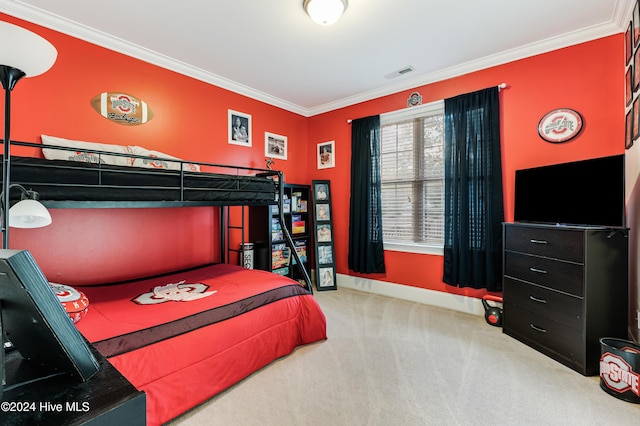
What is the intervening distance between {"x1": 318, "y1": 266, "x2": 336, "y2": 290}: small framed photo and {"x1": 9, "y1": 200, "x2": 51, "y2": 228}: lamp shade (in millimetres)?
3080

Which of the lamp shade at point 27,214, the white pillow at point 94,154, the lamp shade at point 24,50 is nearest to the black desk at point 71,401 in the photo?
the lamp shade at point 27,214

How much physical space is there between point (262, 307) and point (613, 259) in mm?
2522

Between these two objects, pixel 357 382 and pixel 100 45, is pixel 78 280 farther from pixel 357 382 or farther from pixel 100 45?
pixel 357 382

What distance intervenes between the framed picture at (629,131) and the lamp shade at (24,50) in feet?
11.7

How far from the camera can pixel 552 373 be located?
1994 mm

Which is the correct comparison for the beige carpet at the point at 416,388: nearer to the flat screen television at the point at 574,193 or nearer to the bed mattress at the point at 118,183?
the flat screen television at the point at 574,193

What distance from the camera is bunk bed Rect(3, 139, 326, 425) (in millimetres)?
1522

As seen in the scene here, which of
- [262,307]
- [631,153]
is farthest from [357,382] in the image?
[631,153]

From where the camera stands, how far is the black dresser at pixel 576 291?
1971 mm

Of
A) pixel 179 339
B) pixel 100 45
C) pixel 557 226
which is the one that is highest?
pixel 100 45

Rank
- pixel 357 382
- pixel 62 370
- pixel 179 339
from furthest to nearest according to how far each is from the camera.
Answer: pixel 357 382
pixel 179 339
pixel 62 370

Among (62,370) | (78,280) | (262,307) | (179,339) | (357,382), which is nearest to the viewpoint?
(62,370)

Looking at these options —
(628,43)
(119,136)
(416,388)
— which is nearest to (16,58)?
(119,136)

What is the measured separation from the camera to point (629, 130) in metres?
2.21
